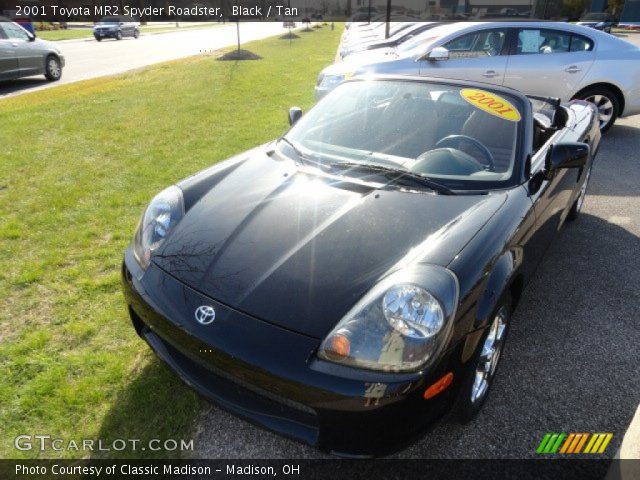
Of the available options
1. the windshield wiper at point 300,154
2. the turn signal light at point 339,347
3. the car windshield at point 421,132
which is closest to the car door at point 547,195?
the car windshield at point 421,132

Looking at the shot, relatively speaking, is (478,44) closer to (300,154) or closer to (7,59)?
(300,154)

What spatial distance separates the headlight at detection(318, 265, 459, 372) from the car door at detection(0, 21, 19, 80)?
10745 mm

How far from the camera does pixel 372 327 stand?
5.35ft

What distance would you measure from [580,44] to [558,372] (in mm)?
5950

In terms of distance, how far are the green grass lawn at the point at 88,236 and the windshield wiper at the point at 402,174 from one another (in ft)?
4.94

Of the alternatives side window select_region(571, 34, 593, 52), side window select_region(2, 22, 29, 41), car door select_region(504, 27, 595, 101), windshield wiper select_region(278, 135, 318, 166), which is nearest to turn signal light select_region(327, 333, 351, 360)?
windshield wiper select_region(278, 135, 318, 166)

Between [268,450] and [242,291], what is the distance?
747mm

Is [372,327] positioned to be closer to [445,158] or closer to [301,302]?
[301,302]

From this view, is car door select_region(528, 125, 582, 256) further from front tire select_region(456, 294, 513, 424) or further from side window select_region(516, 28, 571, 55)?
side window select_region(516, 28, 571, 55)

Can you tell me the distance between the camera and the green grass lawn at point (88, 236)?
2.16m

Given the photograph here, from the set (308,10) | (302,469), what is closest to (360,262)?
(302,469)

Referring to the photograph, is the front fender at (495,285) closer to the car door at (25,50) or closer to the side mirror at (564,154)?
the side mirror at (564,154)

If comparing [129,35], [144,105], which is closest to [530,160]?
[144,105]

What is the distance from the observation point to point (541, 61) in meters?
6.43
